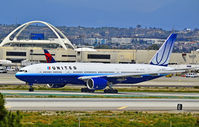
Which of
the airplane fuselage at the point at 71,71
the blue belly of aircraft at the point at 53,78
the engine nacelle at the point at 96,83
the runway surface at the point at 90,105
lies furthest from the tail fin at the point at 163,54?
the runway surface at the point at 90,105

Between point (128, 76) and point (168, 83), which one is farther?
point (168, 83)

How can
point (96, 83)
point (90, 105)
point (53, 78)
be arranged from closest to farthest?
point (90, 105), point (53, 78), point (96, 83)

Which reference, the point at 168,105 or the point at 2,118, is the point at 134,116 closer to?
the point at 168,105

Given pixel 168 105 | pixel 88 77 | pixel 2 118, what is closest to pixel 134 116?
pixel 168 105

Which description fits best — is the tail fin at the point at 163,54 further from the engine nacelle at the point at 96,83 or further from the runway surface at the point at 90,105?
the runway surface at the point at 90,105

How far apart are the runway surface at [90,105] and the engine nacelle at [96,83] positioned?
14.6 meters

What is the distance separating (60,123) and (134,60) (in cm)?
16114

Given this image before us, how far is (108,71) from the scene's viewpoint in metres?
77.8

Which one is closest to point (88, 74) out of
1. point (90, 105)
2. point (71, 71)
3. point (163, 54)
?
point (71, 71)

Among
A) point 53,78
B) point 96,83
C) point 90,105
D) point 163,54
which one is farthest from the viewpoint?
point 163,54

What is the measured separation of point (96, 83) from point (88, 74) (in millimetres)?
2488

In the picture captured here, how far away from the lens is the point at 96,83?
74.5 metres

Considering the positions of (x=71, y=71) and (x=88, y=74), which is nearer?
(x=71, y=71)

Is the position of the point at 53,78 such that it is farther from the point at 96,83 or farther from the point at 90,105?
the point at 90,105
